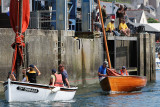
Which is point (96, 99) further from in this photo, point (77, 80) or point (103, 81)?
point (77, 80)

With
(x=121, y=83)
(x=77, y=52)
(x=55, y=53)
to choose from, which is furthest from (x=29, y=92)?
(x=77, y=52)

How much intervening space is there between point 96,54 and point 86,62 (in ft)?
4.56

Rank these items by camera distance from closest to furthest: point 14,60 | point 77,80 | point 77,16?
1. point 14,60
2. point 77,80
3. point 77,16

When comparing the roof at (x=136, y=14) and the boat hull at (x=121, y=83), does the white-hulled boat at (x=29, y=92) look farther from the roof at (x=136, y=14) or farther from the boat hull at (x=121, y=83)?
the roof at (x=136, y=14)

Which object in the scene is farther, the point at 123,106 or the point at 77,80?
the point at 77,80

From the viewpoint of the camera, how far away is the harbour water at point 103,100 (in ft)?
67.7

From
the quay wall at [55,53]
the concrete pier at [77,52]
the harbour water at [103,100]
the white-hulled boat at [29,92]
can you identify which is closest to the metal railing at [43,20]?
the concrete pier at [77,52]

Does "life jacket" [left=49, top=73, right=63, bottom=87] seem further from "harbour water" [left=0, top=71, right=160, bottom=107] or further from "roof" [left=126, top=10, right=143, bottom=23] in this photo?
"roof" [left=126, top=10, right=143, bottom=23]

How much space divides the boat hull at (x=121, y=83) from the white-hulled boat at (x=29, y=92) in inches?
181

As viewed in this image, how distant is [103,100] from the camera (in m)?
23.1

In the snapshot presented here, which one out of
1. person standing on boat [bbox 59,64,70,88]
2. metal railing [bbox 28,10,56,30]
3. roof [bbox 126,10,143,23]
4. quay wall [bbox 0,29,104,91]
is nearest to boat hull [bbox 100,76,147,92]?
quay wall [bbox 0,29,104,91]

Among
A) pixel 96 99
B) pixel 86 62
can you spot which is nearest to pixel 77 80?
pixel 86 62

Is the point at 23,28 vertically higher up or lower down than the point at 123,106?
higher up

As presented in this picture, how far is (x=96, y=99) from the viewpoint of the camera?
2345 cm
